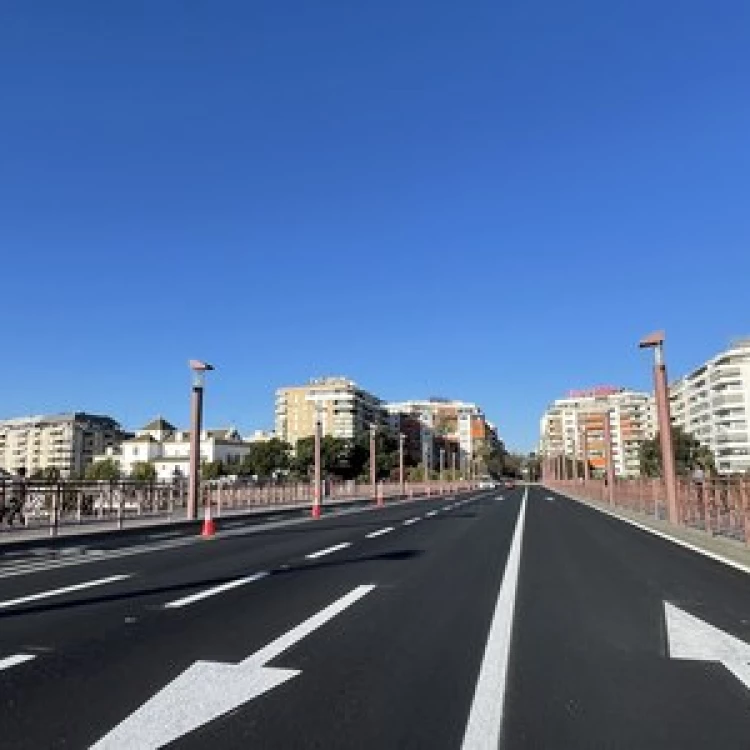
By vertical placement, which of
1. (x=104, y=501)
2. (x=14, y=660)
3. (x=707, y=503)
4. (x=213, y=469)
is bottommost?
(x=14, y=660)

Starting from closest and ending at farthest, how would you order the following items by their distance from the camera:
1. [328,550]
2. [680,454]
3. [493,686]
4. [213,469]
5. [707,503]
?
1. [493,686]
2. [328,550]
3. [707,503]
4. [680,454]
5. [213,469]

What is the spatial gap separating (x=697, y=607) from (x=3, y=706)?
807cm

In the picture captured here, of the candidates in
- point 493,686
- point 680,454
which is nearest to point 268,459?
point 680,454

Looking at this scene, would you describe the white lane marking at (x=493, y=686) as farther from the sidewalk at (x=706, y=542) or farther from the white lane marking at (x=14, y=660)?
the sidewalk at (x=706, y=542)

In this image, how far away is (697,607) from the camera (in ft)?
34.4

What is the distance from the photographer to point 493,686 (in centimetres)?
646

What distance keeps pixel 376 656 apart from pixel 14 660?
3.09m

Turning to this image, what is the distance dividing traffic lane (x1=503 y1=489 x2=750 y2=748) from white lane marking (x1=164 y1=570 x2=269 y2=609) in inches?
161

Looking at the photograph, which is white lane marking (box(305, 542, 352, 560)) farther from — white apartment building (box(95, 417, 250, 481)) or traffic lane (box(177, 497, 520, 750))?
white apartment building (box(95, 417, 250, 481))

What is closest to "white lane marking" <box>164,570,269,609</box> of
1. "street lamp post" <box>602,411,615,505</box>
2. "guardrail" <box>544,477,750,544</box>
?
"guardrail" <box>544,477,750,544</box>

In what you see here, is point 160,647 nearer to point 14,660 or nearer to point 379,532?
point 14,660

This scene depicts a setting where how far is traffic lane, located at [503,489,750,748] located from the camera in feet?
17.6

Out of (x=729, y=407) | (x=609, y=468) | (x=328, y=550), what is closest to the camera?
(x=328, y=550)

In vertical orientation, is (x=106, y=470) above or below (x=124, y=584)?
above
